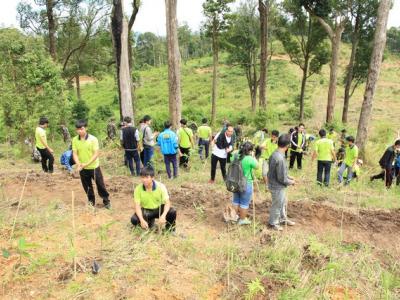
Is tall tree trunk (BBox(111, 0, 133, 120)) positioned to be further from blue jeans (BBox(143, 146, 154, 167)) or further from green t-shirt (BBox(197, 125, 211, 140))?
blue jeans (BBox(143, 146, 154, 167))

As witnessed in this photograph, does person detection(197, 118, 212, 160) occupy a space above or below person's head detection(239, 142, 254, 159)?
below

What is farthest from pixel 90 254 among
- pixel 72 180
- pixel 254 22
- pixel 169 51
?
pixel 254 22

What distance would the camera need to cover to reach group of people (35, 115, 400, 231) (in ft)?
17.3

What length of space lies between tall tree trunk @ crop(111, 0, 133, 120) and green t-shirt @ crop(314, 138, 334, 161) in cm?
686

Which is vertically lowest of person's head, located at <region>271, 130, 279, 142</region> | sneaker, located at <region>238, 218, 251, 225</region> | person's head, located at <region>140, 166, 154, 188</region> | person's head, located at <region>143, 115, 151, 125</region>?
sneaker, located at <region>238, 218, 251, 225</region>

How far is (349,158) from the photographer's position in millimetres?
9141

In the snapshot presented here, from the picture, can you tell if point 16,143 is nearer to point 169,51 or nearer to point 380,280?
point 169,51

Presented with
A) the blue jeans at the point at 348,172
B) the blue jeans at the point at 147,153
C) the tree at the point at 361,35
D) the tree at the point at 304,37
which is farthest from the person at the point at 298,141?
the tree at the point at 304,37

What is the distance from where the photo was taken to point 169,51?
36.9ft

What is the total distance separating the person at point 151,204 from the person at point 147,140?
3.70 metres

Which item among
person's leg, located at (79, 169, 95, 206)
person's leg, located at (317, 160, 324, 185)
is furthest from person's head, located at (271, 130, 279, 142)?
person's leg, located at (79, 169, 95, 206)

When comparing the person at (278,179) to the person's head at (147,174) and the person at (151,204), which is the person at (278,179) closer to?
the person at (151,204)

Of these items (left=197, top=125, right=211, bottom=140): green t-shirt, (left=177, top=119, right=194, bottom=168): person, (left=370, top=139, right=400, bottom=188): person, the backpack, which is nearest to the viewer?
the backpack

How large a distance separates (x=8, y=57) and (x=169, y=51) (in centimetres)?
636
